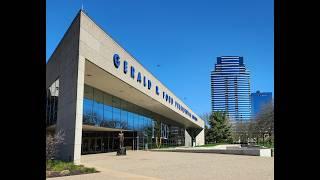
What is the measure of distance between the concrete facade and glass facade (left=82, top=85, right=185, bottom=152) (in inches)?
56.7

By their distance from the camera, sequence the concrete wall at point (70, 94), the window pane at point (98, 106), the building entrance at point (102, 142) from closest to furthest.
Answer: the concrete wall at point (70, 94) < the window pane at point (98, 106) < the building entrance at point (102, 142)

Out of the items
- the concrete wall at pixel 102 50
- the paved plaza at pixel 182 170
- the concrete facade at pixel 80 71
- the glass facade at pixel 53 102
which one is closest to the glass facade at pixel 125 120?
the concrete facade at pixel 80 71

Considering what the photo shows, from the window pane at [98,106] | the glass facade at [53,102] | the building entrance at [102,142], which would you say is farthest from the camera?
the building entrance at [102,142]

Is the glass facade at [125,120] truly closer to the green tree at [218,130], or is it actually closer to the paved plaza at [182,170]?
the paved plaza at [182,170]

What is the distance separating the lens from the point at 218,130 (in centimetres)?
10256

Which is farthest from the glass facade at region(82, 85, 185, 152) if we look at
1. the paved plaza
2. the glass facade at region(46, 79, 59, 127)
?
the paved plaza

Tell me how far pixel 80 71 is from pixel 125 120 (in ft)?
66.9

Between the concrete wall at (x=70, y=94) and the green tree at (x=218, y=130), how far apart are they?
259 feet

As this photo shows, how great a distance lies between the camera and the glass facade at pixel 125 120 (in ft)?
108

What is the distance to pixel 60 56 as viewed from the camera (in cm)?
2712

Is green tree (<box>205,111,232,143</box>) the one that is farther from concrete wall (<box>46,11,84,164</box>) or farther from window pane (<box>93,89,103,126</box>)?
concrete wall (<box>46,11,84,164</box>)
